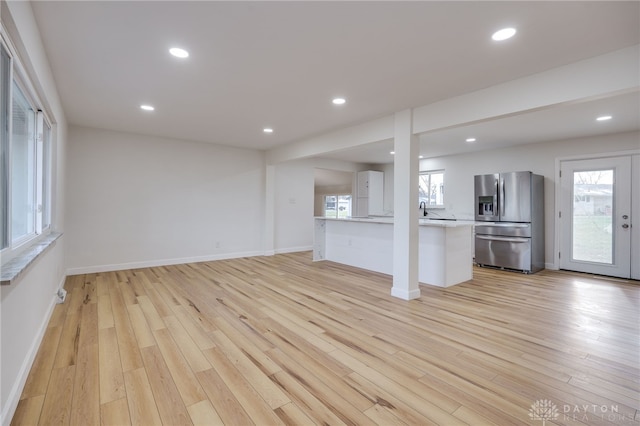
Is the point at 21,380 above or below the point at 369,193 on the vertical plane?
below

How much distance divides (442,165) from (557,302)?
4.32 m

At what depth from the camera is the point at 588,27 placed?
2068 mm

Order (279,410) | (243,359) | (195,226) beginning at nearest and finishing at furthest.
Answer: (279,410)
(243,359)
(195,226)

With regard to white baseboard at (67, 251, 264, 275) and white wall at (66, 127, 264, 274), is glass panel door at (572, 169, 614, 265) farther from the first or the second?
white baseboard at (67, 251, 264, 275)

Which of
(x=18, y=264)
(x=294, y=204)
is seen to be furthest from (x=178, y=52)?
(x=294, y=204)

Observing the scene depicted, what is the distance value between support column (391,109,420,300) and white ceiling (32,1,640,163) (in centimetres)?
38

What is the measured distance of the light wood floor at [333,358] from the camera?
1.69 meters

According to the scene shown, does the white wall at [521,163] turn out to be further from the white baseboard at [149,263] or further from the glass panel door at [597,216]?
the white baseboard at [149,263]

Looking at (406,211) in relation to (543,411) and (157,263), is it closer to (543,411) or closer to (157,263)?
(543,411)

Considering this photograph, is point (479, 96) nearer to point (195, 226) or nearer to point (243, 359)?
point (243, 359)

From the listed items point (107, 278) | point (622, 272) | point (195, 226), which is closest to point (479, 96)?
point (622, 272)

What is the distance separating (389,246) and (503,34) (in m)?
3.40

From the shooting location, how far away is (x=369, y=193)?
8289 mm

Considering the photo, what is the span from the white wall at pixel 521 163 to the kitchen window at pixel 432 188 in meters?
0.16
